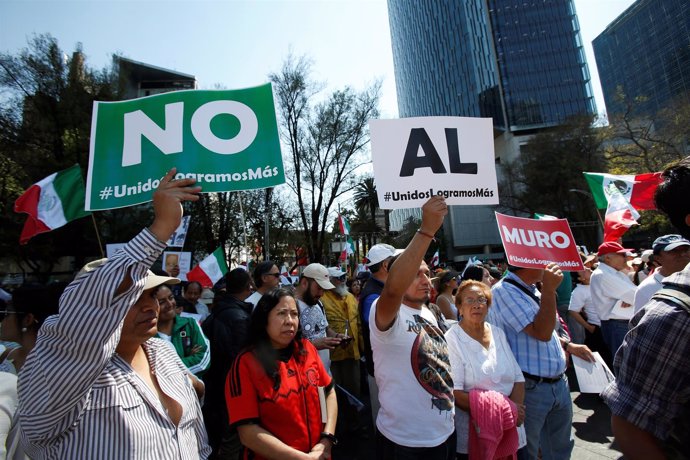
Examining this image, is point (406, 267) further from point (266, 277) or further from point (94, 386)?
point (266, 277)

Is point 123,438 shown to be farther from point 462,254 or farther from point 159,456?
point 462,254

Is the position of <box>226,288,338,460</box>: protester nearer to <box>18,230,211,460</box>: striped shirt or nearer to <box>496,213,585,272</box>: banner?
<box>18,230,211,460</box>: striped shirt

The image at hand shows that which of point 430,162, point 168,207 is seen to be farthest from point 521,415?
point 168,207

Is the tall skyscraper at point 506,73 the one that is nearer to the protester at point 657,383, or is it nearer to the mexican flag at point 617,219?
the mexican flag at point 617,219

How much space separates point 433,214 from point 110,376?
1.77 metres

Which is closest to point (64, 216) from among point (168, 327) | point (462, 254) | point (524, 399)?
point (168, 327)

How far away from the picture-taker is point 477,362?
9.51 ft

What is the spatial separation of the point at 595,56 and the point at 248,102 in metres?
89.0

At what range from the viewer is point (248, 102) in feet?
10.7

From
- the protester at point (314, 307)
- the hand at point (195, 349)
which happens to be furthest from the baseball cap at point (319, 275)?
the hand at point (195, 349)

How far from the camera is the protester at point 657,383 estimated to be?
123cm

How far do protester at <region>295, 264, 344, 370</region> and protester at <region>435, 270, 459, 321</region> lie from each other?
1939 mm

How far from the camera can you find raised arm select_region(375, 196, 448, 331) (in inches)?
82.4

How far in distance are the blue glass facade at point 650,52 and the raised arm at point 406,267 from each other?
4593 centimetres
